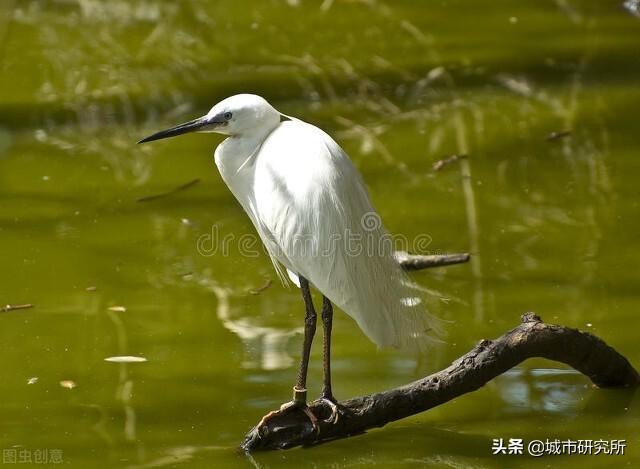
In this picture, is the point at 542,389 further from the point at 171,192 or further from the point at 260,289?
the point at 171,192

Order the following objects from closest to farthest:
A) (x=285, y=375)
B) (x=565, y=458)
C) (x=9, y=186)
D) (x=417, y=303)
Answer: (x=565, y=458) < (x=417, y=303) < (x=285, y=375) < (x=9, y=186)

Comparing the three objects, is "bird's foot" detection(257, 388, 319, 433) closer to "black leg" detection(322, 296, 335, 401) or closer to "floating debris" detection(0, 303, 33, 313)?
"black leg" detection(322, 296, 335, 401)

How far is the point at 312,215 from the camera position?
2707 mm

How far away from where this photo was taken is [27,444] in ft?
9.37

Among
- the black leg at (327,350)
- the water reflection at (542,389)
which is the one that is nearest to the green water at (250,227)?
the water reflection at (542,389)

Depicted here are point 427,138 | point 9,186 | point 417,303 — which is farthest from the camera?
point 427,138

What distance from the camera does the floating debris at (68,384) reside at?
10.4 feet

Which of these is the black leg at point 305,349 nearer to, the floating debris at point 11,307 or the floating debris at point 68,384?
the floating debris at point 68,384

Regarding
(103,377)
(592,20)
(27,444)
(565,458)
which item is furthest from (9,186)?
(592,20)

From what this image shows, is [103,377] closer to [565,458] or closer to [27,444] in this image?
[27,444]

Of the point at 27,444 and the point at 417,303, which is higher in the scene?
the point at 417,303

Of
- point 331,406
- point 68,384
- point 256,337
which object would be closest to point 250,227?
point 256,337

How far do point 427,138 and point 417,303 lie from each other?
207 centimetres

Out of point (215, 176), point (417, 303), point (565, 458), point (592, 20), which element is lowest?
point (565, 458)
